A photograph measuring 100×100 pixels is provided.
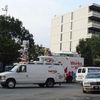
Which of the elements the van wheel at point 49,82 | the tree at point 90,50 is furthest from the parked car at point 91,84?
the tree at point 90,50

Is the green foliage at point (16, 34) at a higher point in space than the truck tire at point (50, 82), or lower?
higher

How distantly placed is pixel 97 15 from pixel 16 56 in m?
34.9

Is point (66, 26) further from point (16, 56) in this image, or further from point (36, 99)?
point (36, 99)

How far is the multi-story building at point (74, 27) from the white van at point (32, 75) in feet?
203

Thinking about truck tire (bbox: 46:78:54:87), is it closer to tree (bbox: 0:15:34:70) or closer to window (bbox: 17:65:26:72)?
window (bbox: 17:65:26:72)

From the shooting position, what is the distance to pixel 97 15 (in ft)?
328

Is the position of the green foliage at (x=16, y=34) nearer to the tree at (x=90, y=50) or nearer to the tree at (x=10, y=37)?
the tree at (x=10, y=37)

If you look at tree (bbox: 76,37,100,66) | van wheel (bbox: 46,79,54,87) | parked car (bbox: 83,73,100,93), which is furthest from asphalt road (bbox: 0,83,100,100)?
tree (bbox: 76,37,100,66)

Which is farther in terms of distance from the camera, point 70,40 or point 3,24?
point 70,40

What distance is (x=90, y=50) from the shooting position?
3366 inches

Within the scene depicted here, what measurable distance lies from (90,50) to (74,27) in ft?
69.1

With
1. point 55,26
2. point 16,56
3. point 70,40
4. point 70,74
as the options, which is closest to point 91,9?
point 70,40

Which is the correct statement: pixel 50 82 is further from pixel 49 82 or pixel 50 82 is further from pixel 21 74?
pixel 21 74

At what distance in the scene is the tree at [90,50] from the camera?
272 ft
